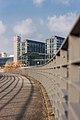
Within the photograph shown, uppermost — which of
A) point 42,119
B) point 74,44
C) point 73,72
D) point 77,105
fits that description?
point 74,44

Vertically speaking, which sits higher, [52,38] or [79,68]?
[52,38]

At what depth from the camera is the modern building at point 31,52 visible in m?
108

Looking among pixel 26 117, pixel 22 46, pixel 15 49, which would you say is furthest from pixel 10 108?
pixel 15 49

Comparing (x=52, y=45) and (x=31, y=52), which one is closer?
(x=52, y=45)

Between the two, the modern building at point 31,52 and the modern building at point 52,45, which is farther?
the modern building at point 31,52

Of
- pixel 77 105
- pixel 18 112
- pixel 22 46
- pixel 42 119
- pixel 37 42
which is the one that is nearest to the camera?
pixel 77 105

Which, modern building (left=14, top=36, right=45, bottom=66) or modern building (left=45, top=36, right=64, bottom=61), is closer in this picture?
modern building (left=45, top=36, right=64, bottom=61)

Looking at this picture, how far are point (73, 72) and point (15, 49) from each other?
14644 cm

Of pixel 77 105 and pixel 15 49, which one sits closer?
pixel 77 105

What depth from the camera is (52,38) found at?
105 meters

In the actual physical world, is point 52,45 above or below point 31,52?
above

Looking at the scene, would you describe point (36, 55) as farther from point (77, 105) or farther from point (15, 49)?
point (77, 105)

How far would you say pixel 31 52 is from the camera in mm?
115000

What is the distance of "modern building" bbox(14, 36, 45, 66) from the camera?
4250 inches
